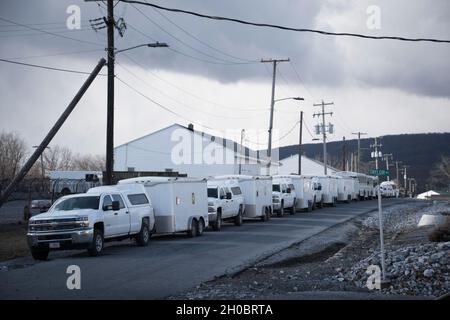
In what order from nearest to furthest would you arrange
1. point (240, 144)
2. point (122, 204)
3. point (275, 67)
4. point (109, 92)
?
point (122, 204) → point (109, 92) → point (275, 67) → point (240, 144)

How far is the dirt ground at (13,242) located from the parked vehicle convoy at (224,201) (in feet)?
27.5

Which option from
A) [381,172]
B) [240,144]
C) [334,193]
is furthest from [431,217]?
[240,144]

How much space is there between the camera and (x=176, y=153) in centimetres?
7512

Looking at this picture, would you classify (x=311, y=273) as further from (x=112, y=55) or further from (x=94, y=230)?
(x=112, y=55)

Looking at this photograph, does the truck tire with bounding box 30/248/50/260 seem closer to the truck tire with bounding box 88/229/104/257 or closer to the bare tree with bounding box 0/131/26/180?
the truck tire with bounding box 88/229/104/257

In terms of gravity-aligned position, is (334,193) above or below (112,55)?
below

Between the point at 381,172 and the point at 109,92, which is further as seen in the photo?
the point at 109,92

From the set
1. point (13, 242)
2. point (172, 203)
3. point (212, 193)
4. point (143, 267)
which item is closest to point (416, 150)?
point (212, 193)

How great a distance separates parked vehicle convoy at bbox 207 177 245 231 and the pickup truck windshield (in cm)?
1001

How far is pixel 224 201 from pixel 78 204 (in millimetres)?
11917

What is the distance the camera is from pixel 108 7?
29.3 metres

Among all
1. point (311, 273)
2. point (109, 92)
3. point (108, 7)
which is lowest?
point (311, 273)

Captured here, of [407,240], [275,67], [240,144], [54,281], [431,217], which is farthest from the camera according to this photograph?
[240,144]

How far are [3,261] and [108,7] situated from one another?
14137mm
